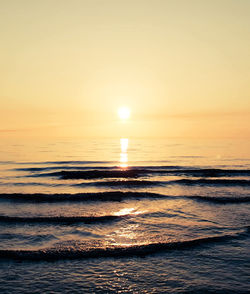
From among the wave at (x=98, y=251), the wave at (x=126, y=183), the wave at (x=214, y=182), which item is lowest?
the wave at (x=98, y=251)

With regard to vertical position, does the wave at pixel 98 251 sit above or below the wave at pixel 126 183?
below

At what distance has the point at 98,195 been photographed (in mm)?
20031

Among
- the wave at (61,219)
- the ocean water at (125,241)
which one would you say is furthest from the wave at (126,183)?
the wave at (61,219)

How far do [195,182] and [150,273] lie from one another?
1915cm

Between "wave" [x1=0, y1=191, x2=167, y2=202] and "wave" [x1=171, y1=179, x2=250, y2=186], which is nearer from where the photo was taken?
"wave" [x1=0, y1=191, x2=167, y2=202]

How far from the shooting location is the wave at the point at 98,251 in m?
8.93

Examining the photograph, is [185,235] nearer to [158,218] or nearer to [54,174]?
[158,218]

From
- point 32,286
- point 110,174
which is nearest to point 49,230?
→ point 32,286

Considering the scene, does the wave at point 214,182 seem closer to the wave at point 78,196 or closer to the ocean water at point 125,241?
the ocean water at point 125,241

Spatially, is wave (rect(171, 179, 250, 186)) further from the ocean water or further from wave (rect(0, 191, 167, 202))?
wave (rect(0, 191, 167, 202))

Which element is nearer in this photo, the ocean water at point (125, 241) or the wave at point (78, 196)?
the ocean water at point (125, 241)

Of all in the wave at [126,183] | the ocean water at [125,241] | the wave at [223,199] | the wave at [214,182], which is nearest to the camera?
the ocean water at [125,241]

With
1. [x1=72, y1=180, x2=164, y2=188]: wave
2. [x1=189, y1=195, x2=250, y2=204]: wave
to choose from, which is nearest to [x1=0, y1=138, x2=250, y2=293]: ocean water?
[x1=189, y1=195, x2=250, y2=204]: wave

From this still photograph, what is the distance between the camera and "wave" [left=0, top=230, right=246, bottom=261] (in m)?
8.93
